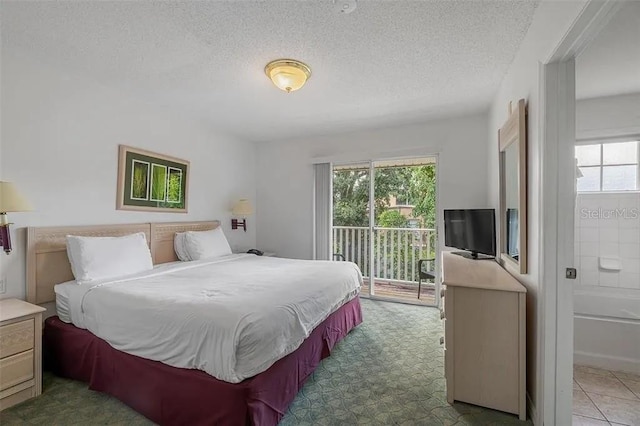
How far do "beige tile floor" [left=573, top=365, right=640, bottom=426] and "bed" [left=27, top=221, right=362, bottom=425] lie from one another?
1724 millimetres

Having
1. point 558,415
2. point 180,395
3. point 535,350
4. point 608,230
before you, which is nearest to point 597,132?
point 608,230

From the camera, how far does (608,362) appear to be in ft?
7.85

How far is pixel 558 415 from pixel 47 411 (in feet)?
9.92

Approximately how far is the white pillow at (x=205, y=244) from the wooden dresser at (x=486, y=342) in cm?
274

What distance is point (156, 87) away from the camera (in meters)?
2.91

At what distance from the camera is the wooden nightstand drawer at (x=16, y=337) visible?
184 centimetres

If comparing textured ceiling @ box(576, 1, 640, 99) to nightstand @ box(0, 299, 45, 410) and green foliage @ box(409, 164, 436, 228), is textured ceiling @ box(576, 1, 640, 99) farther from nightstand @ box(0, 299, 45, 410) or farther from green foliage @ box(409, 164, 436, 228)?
nightstand @ box(0, 299, 45, 410)

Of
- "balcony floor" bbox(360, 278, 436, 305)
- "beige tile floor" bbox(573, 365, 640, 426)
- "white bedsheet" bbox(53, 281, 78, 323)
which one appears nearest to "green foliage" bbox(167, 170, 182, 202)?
"white bedsheet" bbox(53, 281, 78, 323)

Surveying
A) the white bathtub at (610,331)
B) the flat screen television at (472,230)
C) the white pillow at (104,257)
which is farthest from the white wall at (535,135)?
the white pillow at (104,257)

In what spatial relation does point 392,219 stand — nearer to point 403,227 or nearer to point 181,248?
point 403,227

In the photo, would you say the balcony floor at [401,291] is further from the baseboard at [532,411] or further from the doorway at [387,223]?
the baseboard at [532,411]

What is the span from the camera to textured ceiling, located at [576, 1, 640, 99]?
180cm

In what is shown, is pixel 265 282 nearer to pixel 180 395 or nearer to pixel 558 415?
pixel 180 395

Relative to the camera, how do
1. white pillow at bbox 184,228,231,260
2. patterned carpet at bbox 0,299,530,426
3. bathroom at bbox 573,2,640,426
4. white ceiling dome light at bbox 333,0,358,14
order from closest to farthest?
white ceiling dome light at bbox 333,0,358,14, patterned carpet at bbox 0,299,530,426, bathroom at bbox 573,2,640,426, white pillow at bbox 184,228,231,260
